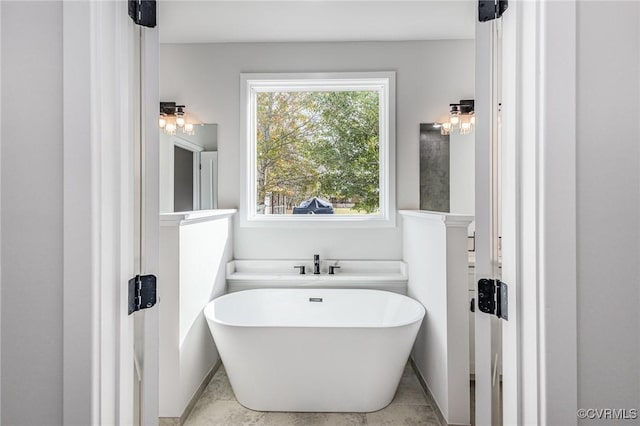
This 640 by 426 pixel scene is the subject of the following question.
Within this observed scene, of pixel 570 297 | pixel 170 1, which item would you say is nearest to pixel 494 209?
pixel 570 297

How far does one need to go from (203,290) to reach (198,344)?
13.3 inches

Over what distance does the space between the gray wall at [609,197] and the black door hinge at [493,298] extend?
0.16 metres

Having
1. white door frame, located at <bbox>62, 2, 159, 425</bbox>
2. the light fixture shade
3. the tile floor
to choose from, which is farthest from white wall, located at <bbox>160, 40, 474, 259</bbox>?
white door frame, located at <bbox>62, 2, 159, 425</bbox>

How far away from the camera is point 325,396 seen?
7.05 feet

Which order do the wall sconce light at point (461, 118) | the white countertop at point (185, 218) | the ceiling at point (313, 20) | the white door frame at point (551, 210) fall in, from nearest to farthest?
the white door frame at point (551, 210) → the white countertop at point (185, 218) → the ceiling at point (313, 20) → the wall sconce light at point (461, 118)

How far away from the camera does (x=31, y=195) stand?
81 cm

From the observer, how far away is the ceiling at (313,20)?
250cm

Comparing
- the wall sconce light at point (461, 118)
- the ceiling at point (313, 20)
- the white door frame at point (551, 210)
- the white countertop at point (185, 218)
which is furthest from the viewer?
the wall sconce light at point (461, 118)

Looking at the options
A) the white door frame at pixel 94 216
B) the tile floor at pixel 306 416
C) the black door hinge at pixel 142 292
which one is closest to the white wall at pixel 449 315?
the tile floor at pixel 306 416

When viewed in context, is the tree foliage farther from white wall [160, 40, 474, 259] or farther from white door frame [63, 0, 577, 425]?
white door frame [63, 0, 577, 425]

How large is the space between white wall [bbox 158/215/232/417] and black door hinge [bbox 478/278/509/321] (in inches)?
63.4

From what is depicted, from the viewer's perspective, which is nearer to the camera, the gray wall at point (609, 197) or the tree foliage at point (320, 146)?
the gray wall at point (609, 197)

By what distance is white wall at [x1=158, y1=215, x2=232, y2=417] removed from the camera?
80.5 inches

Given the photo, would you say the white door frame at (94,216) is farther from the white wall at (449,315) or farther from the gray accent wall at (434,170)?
the gray accent wall at (434,170)
